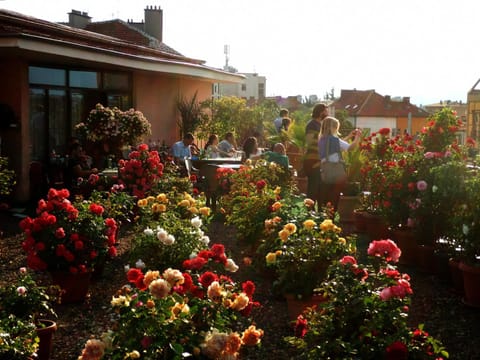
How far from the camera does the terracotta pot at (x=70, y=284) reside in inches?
233

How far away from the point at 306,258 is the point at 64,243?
2.12 meters

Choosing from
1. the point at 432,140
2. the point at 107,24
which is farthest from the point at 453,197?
the point at 107,24

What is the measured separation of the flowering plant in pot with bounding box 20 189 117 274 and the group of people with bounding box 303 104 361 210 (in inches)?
137

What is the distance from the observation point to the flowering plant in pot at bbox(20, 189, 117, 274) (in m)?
5.87

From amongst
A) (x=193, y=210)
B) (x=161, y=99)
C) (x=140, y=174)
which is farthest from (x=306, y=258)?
(x=161, y=99)

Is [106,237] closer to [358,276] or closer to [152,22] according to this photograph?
[358,276]

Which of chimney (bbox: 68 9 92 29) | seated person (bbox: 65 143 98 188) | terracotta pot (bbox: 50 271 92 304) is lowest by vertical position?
terracotta pot (bbox: 50 271 92 304)

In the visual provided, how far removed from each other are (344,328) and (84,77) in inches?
467

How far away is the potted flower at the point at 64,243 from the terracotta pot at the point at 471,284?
3189 millimetres

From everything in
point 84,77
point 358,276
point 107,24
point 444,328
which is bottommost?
point 444,328

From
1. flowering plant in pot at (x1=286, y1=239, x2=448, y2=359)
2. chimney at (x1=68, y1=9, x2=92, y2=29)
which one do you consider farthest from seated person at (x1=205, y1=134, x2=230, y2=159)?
chimney at (x1=68, y1=9, x2=92, y2=29)

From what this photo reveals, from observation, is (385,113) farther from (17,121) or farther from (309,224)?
(309,224)

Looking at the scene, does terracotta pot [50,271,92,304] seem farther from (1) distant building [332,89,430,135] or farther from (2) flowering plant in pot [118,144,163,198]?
(1) distant building [332,89,430,135]

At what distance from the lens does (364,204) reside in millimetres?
9531
